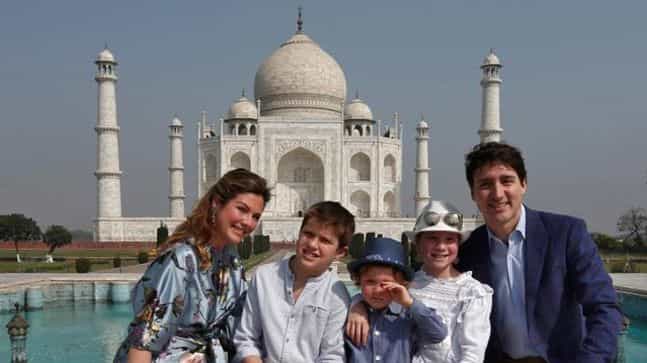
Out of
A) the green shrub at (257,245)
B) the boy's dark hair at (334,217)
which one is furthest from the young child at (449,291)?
the green shrub at (257,245)

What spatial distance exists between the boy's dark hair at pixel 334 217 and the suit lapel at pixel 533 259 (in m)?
0.59

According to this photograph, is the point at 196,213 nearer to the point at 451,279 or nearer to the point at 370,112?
the point at 451,279

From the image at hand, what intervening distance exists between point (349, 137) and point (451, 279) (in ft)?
87.0

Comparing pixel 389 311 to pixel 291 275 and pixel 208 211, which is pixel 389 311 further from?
pixel 208 211

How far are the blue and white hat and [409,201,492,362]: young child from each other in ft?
0.32

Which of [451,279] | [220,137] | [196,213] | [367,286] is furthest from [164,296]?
[220,137]

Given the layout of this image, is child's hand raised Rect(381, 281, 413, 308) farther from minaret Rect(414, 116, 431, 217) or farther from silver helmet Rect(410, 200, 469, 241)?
minaret Rect(414, 116, 431, 217)

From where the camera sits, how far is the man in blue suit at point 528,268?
A: 1.92m

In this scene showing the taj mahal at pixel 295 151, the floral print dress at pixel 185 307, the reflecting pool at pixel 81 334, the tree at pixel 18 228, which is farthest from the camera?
the taj mahal at pixel 295 151

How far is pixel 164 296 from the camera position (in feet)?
5.95

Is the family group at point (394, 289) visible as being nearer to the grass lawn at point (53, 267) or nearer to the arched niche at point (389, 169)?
the grass lawn at point (53, 267)

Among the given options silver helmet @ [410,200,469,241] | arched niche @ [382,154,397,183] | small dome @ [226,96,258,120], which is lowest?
→ silver helmet @ [410,200,469,241]

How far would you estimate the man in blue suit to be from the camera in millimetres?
1916

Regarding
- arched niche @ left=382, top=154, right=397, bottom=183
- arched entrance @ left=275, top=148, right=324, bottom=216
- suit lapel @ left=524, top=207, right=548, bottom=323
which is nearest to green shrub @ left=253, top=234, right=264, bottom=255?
arched entrance @ left=275, top=148, right=324, bottom=216
